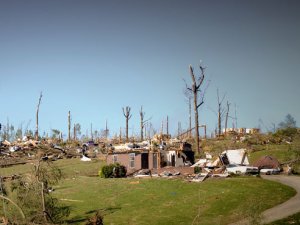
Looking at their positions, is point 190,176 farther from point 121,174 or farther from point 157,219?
point 157,219

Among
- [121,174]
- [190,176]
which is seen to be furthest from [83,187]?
[190,176]

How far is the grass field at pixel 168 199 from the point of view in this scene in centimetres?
2072

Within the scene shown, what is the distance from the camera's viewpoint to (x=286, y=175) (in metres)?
31.5

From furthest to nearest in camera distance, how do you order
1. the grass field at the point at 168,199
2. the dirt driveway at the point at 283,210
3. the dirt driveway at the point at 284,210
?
the grass field at the point at 168,199 → the dirt driveway at the point at 284,210 → the dirt driveway at the point at 283,210

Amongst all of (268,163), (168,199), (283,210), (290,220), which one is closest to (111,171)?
(168,199)

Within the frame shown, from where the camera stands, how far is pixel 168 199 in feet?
81.6

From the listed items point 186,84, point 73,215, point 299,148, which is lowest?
point 73,215

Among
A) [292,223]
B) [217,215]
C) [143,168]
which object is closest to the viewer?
[292,223]

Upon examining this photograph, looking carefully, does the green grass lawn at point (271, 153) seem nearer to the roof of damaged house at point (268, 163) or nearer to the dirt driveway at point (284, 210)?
the roof of damaged house at point (268, 163)

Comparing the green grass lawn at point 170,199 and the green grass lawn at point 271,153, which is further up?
the green grass lawn at point 271,153

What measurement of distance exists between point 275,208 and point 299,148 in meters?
4.47

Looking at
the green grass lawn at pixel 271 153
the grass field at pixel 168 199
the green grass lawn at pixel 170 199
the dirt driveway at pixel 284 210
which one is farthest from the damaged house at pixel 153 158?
the dirt driveway at pixel 284 210

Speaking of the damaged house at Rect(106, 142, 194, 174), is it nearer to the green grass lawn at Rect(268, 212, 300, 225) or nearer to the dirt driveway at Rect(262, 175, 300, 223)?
the dirt driveway at Rect(262, 175, 300, 223)

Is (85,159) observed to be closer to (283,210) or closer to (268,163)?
(268,163)
